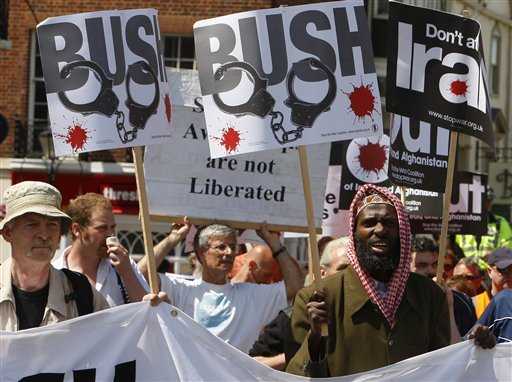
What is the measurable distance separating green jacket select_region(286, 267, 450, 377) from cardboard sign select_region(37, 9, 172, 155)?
1.51 metres

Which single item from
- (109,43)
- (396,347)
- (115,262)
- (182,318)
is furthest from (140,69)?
(396,347)

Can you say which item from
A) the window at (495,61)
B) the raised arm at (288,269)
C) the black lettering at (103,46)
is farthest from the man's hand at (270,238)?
the window at (495,61)

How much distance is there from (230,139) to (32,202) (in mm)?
1392

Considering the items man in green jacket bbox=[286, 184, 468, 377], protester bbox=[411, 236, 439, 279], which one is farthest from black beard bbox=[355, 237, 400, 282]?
protester bbox=[411, 236, 439, 279]

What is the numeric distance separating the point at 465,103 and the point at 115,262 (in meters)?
2.68

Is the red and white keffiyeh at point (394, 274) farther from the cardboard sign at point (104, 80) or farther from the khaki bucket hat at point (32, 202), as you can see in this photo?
the cardboard sign at point (104, 80)

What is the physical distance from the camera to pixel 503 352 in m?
5.68

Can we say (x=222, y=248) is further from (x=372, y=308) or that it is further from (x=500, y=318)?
(x=372, y=308)

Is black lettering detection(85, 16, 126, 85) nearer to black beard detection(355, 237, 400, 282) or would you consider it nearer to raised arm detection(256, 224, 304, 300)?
black beard detection(355, 237, 400, 282)

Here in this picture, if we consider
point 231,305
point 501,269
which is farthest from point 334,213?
point 231,305

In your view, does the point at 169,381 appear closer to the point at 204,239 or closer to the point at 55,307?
the point at 55,307

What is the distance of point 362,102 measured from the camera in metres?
7.09

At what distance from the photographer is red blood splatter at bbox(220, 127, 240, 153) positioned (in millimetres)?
6812

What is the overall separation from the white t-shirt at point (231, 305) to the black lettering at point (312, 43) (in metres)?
1.48
